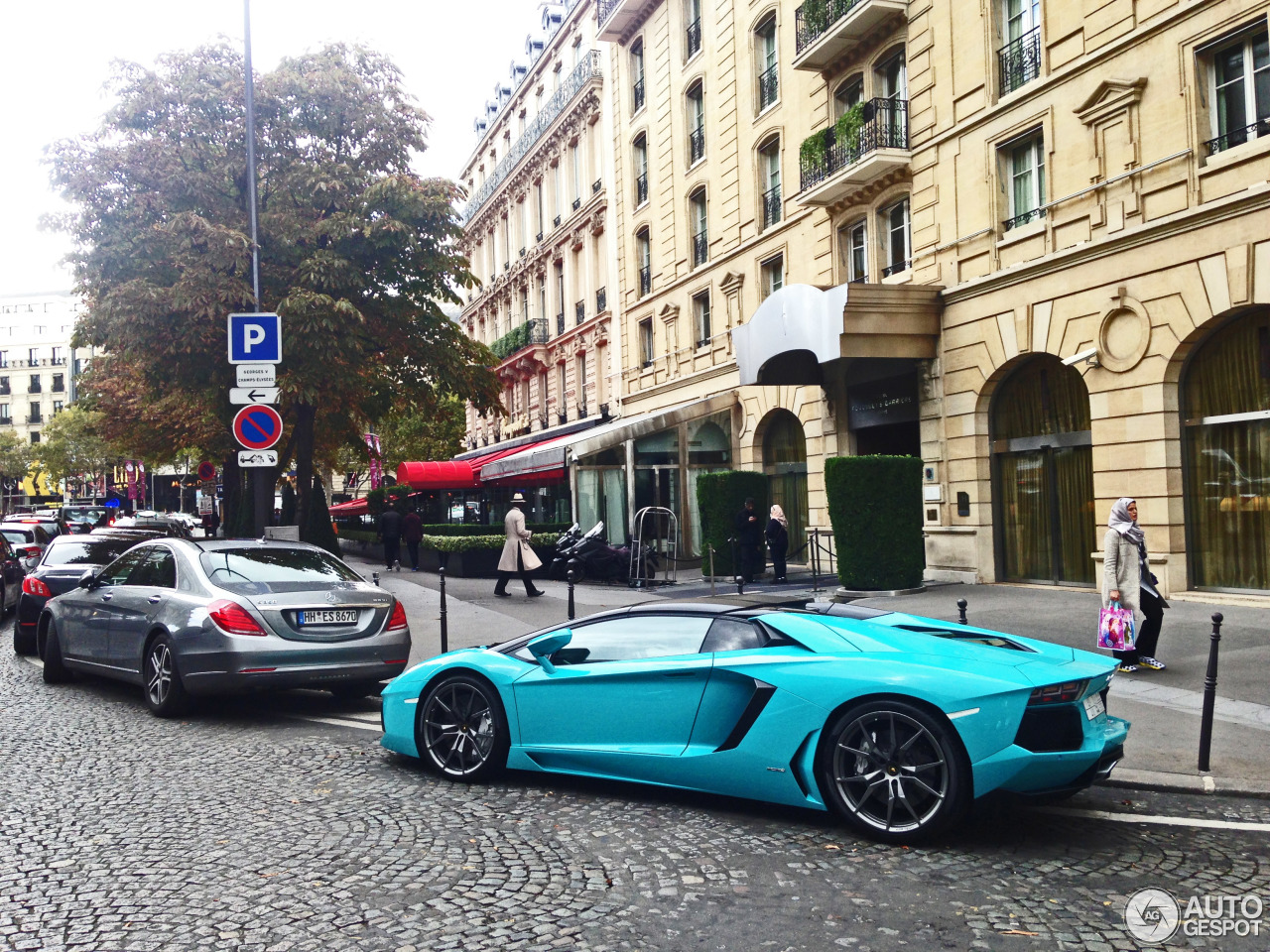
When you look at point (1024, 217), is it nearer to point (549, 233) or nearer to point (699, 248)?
point (699, 248)

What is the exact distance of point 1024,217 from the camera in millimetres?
17641

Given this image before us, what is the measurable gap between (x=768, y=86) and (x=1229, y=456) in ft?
46.2

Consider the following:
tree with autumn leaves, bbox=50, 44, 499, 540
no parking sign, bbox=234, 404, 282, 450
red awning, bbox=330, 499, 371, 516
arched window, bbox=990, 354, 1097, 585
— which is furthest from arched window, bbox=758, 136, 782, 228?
red awning, bbox=330, 499, 371, 516

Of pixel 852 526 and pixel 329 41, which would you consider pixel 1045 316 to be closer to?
pixel 852 526

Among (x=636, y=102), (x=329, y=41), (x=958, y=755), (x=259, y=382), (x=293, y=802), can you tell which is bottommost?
(x=293, y=802)

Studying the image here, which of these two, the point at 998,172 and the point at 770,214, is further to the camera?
the point at 770,214

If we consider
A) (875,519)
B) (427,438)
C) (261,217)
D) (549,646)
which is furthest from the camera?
(427,438)

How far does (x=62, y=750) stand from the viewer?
7707mm

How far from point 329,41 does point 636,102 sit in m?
11.2

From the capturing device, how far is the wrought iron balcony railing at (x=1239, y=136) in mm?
13664

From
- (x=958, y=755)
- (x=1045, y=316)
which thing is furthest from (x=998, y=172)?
(x=958, y=755)

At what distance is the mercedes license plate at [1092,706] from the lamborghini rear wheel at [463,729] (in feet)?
Answer: 10.4

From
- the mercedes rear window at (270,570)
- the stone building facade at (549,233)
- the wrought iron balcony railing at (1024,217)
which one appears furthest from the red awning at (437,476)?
the mercedes rear window at (270,570)

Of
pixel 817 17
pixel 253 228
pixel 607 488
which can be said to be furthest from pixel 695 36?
pixel 253 228
